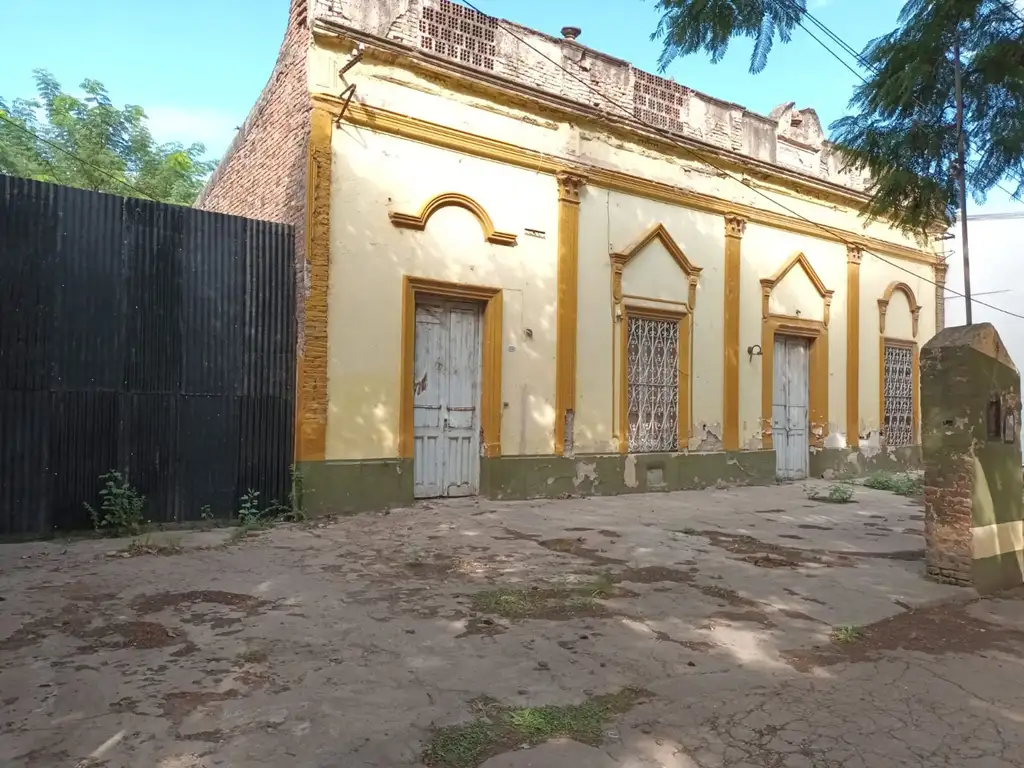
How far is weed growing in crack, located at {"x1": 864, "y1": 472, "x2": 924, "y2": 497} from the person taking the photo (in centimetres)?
1122

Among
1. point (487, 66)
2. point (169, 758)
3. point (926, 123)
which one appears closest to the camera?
point (169, 758)

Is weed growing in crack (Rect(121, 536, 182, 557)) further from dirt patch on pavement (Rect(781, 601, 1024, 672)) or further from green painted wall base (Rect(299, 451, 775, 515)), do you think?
dirt patch on pavement (Rect(781, 601, 1024, 672))

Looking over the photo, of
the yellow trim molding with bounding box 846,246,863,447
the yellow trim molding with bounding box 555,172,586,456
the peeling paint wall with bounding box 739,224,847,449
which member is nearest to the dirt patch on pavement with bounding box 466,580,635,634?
the yellow trim molding with bounding box 555,172,586,456

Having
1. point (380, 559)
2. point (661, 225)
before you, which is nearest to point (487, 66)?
point (661, 225)

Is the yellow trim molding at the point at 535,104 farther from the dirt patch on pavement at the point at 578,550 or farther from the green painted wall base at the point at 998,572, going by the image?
the green painted wall base at the point at 998,572

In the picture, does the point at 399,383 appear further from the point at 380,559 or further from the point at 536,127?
the point at 536,127

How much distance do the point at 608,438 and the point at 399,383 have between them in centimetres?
325

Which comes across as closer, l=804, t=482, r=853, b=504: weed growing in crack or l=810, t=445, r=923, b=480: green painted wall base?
l=804, t=482, r=853, b=504: weed growing in crack

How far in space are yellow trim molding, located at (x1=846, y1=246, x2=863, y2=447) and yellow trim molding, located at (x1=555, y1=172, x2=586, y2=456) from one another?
6.36 meters

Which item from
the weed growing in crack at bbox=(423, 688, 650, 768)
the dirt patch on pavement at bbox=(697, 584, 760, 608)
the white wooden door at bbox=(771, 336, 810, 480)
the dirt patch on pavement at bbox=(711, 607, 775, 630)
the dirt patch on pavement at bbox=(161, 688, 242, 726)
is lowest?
the dirt patch on pavement at bbox=(711, 607, 775, 630)

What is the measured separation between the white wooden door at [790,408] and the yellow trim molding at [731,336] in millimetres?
1171

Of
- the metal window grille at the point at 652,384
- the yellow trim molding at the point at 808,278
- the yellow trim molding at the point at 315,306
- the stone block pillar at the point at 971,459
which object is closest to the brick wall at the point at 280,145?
the yellow trim molding at the point at 315,306

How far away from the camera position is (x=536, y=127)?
9.36m

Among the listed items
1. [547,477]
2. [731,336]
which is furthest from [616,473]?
[731,336]
